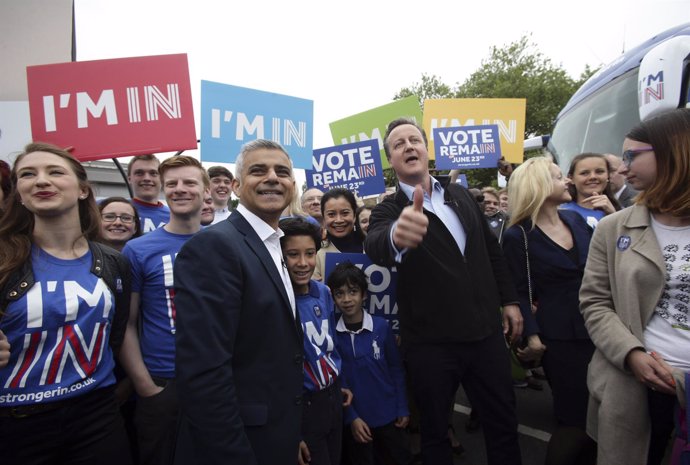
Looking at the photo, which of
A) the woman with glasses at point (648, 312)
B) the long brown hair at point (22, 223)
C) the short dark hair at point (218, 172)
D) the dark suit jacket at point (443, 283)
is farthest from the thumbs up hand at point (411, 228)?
the short dark hair at point (218, 172)

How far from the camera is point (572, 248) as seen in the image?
242cm

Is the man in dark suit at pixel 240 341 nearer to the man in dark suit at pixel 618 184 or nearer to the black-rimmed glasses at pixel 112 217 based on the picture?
the black-rimmed glasses at pixel 112 217

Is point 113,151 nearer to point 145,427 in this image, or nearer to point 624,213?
point 145,427

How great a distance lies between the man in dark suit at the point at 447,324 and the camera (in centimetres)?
216

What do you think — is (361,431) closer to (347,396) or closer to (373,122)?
(347,396)

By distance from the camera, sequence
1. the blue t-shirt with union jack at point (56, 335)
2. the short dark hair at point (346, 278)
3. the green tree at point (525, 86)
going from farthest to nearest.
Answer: the green tree at point (525, 86), the short dark hair at point (346, 278), the blue t-shirt with union jack at point (56, 335)

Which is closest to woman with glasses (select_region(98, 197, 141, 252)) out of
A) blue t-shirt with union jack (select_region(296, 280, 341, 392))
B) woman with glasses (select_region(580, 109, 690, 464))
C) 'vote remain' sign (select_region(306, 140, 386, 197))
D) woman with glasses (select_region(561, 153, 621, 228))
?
blue t-shirt with union jack (select_region(296, 280, 341, 392))

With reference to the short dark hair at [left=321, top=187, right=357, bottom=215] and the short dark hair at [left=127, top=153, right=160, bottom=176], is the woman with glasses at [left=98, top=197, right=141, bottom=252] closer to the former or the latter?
the short dark hair at [left=127, top=153, right=160, bottom=176]

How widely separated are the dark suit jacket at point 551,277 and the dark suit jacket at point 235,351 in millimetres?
1615

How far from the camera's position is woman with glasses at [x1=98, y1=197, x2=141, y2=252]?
2.70m

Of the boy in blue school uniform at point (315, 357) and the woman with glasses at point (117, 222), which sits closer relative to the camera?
the boy in blue school uniform at point (315, 357)

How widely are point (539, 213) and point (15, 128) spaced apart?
5.10 metres

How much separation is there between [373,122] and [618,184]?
310cm

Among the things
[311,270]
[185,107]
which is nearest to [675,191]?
[311,270]
